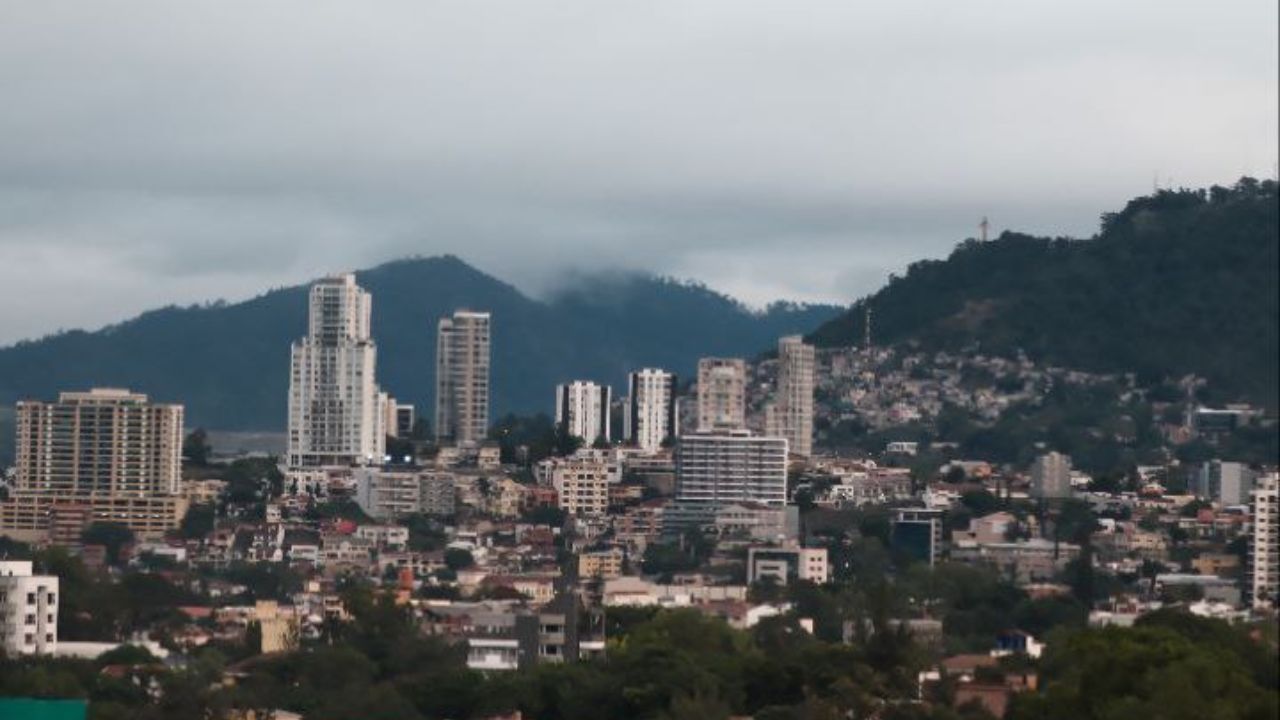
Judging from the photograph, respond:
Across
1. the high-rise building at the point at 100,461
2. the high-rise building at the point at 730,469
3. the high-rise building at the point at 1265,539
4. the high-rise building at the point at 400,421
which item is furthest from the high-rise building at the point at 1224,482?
the high-rise building at the point at 400,421

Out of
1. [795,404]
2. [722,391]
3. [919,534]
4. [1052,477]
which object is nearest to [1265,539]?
[919,534]

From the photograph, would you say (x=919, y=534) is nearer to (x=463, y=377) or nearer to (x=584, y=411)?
(x=584, y=411)

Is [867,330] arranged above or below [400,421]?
above

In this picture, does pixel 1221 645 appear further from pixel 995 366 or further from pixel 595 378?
pixel 595 378

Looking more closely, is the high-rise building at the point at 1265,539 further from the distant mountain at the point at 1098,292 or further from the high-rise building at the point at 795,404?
the high-rise building at the point at 795,404

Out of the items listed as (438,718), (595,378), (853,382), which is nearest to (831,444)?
(853,382)

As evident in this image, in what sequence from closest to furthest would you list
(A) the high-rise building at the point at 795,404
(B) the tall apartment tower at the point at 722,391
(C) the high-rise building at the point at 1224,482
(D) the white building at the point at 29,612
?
(D) the white building at the point at 29,612 → (C) the high-rise building at the point at 1224,482 → (A) the high-rise building at the point at 795,404 → (B) the tall apartment tower at the point at 722,391
